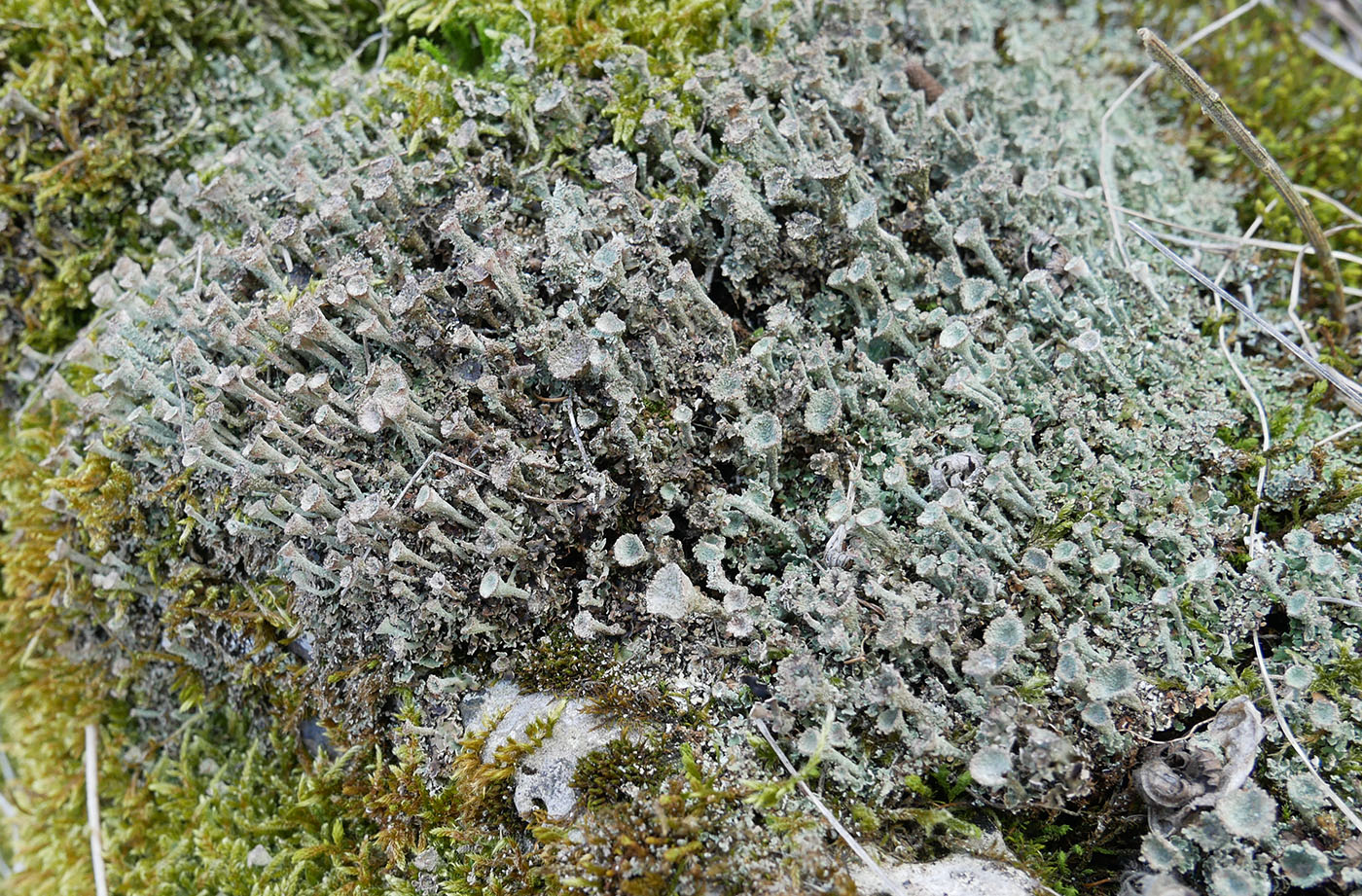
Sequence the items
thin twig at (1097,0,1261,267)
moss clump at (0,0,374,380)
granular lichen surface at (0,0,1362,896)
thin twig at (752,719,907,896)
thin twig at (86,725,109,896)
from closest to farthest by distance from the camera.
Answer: thin twig at (752,719,907,896) < granular lichen surface at (0,0,1362,896) < thin twig at (1097,0,1261,267) < thin twig at (86,725,109,896) < moss clump at (0,0,374,380)

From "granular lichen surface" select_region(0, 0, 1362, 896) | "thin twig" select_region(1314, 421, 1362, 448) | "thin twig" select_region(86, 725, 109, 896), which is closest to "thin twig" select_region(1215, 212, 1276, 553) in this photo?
"granular lichen surface" select_region(0, 0, 1362, 896)

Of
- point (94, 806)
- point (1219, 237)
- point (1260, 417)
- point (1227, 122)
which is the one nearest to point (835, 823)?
point (1260, 417)

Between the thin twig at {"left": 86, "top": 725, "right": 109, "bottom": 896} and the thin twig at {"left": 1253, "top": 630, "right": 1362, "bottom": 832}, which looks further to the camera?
the thin twig at {"left": 86, "top": 725, "right": 109, "bottom": 896}

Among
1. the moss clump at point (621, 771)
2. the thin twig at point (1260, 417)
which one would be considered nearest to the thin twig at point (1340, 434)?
the thin twig at point (1260, 417)

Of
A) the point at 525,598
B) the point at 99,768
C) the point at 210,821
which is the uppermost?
the point at 525,598

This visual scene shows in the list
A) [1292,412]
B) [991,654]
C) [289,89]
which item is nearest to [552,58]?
[289,89]

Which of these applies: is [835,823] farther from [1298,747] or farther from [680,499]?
[1298,747]

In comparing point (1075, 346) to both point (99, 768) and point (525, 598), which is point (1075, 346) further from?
point (99, 768)

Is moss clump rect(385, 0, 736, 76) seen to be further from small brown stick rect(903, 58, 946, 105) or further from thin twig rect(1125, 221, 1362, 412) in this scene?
thin twig rect(1125, 221, 1362, 412)
